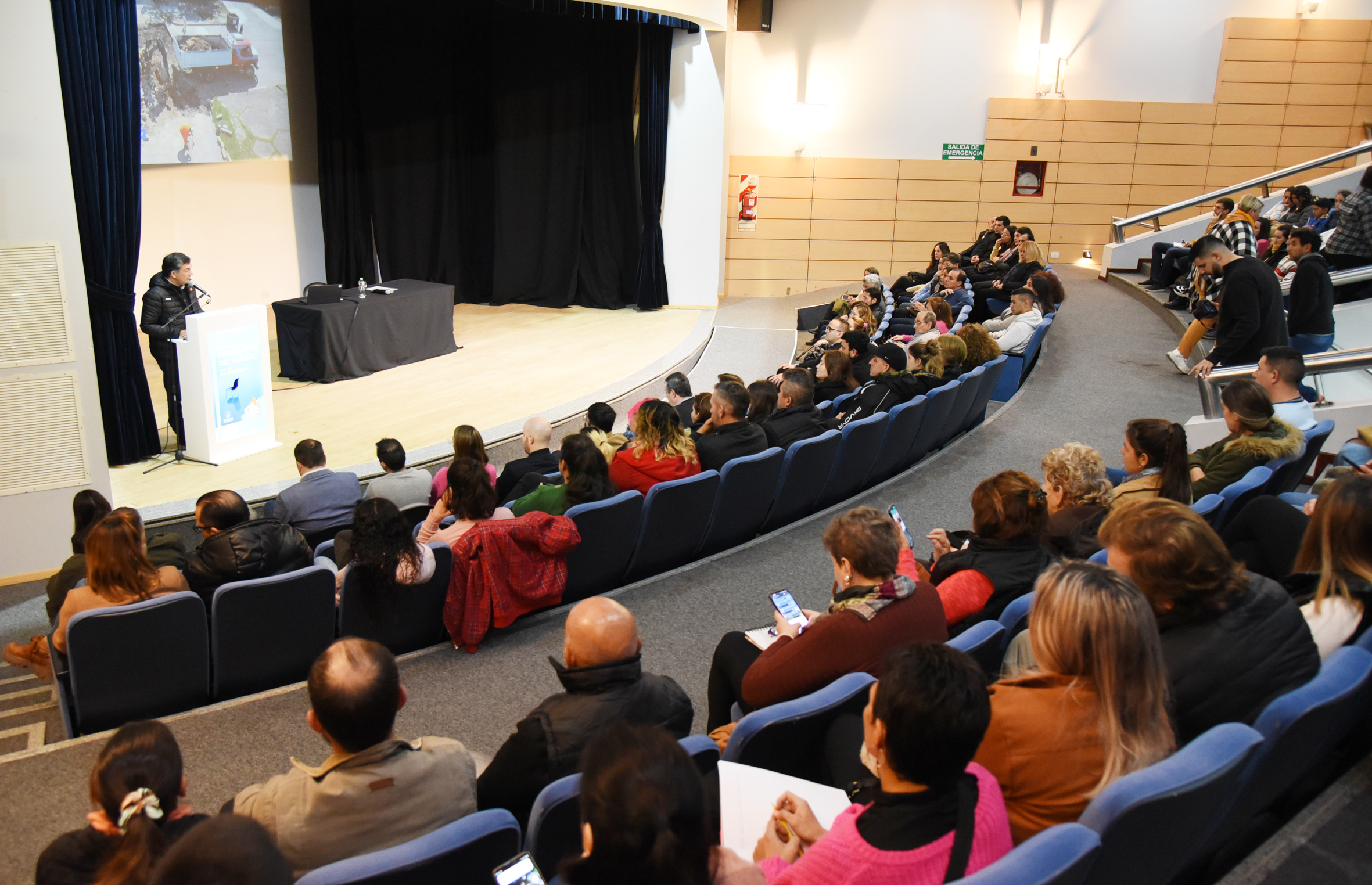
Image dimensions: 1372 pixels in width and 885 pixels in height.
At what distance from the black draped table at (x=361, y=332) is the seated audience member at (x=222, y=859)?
775cm

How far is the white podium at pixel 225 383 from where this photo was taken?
6.25 metres

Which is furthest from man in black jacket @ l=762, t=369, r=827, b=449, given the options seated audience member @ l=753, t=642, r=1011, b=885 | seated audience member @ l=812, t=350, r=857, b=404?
seated audience member @ l=753, t=642, r=1011, b=885

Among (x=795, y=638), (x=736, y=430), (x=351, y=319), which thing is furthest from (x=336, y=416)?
(x=795, y=638)

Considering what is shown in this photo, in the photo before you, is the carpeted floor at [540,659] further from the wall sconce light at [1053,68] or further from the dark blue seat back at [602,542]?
the wall sconce light at [1053,68]

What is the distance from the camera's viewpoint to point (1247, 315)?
5855mm

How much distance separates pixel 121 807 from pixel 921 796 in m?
1.40

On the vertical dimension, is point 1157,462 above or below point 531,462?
above

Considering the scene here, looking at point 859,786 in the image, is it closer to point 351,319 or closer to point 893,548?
point 893,548

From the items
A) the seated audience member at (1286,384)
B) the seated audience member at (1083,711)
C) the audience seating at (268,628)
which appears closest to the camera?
the seated audience member at (1083,711)

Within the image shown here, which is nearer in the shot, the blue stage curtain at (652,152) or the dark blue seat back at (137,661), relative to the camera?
the dark blue seat back at (137,661)

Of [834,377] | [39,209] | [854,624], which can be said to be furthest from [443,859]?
[834,377]

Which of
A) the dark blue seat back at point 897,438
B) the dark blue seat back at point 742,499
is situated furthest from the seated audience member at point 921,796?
the dark blue seat back at point 897,438

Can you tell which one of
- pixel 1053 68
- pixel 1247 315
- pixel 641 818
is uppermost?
pixel 1053 68

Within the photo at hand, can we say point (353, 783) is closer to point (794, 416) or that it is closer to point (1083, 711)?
point (1083, 711)
